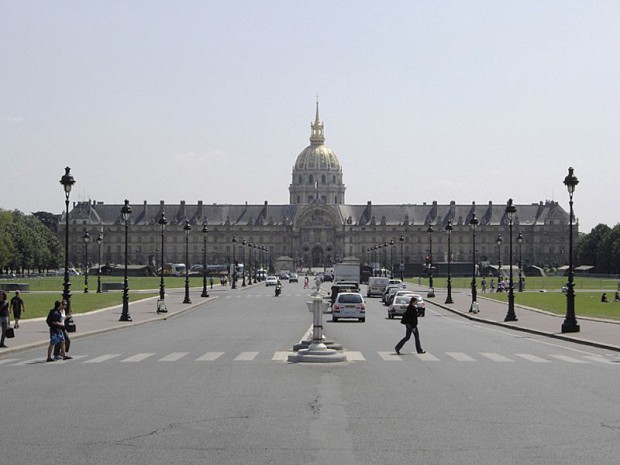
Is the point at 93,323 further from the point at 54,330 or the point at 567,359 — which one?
the point at 567,359

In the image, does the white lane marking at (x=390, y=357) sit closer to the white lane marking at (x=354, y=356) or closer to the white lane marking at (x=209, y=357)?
the white lane marking at (x=354, y=356)

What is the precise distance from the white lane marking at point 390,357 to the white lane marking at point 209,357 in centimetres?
388

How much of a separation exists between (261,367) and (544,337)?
50.2ft

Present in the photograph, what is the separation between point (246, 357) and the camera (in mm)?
25297

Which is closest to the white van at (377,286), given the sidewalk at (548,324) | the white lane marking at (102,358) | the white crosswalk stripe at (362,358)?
the sidewalk at (548,324)

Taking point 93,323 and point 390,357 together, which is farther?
point 93,323

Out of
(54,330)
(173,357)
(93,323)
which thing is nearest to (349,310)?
(93,323)

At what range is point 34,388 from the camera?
18438 mm

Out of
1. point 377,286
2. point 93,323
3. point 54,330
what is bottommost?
point 93,323

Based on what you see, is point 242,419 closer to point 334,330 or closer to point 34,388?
point 34,388

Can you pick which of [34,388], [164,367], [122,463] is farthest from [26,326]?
[122,463]

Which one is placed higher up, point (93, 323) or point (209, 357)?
point (209, 357)

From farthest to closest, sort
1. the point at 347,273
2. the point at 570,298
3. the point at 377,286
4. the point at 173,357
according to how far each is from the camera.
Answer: the point at 347,273
the point at 377,286
the point at 570,298
the point at 173,357

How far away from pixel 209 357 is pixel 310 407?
32.7 feet
